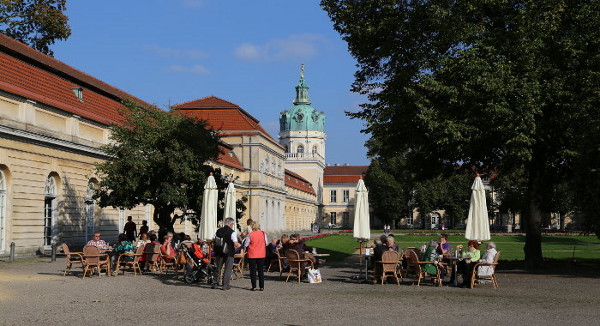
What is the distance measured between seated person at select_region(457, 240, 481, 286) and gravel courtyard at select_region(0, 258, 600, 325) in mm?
415

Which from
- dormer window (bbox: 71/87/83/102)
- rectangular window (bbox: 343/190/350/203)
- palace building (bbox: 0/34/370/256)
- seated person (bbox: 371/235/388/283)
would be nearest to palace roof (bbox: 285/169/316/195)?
rectangular window (bbox: 343/190/350/203)

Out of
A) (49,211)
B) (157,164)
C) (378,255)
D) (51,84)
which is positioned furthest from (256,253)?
(51,84)

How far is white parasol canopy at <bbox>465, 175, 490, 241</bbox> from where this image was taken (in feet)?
60.4

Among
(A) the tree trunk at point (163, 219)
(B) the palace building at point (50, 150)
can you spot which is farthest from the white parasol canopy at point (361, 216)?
(B) the palace building at point (50, 150)

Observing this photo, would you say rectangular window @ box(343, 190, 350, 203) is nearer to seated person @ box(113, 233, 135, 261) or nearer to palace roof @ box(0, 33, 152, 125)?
palace roof @ box(0, 33, 152, 125)

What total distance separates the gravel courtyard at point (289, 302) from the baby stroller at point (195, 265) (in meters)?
0.42

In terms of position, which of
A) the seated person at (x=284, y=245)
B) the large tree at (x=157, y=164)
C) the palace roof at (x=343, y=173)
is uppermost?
the palace roof at (x=343, y=173)

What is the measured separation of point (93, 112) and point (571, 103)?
2155 cm

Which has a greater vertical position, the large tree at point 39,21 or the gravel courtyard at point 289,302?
the large tree at point 39,21

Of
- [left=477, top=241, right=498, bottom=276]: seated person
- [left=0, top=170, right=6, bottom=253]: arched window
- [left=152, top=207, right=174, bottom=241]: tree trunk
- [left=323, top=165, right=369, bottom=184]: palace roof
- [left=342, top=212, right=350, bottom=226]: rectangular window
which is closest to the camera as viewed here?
[left=477, top=241, right=498, bottom=276]: seated person

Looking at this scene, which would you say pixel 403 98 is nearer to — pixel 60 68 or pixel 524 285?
pixel 524 285

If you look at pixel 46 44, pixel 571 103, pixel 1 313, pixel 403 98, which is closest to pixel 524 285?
pixel 571 103

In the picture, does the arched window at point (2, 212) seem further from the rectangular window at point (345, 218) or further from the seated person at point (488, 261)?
the rectangular window at point (345, 218)

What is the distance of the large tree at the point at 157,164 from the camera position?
2562 cm
